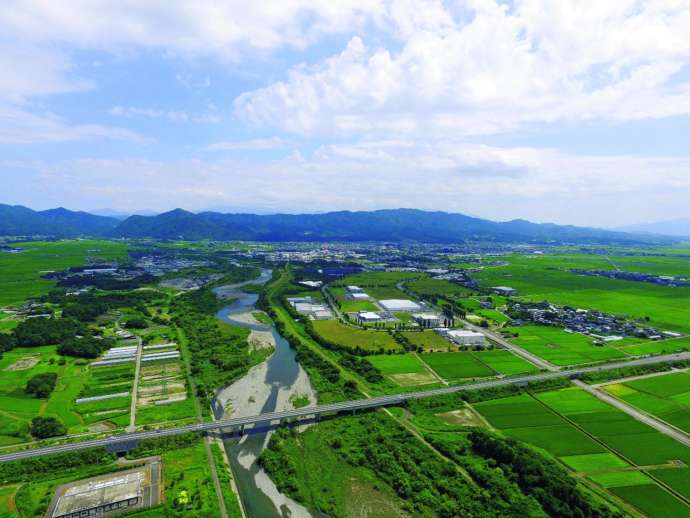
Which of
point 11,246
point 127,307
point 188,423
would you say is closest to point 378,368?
point 188,423

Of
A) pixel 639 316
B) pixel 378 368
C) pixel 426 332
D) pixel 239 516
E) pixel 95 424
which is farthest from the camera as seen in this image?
pixel 639 316

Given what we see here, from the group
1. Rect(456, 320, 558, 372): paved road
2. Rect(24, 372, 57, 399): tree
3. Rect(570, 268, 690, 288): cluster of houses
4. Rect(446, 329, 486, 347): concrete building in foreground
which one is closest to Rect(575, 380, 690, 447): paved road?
Rect(456, 320, 558, 372): paved road

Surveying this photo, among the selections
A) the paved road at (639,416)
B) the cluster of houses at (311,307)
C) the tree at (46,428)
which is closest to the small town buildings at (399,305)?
the cluster of houses at (311,307)

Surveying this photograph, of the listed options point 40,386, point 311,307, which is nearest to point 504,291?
point 311,307

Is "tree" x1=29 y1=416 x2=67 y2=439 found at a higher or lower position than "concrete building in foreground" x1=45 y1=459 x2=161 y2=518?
higher

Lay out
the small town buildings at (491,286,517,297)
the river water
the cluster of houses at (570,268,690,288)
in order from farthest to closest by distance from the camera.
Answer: the cluster of houses at (570,268,690,288)
the small town buildings at (491,286,517,297)
the river water

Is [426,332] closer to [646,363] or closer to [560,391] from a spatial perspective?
[560,391]

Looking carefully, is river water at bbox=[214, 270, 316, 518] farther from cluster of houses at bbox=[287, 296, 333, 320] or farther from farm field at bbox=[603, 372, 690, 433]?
farm field at bbox=[603, 372, 690, 433]
